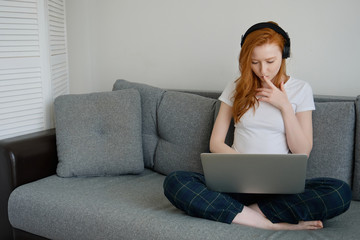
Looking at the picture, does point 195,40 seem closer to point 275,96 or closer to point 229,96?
point 229,96

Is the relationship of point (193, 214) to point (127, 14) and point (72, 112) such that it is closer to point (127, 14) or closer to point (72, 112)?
point (72, 112)

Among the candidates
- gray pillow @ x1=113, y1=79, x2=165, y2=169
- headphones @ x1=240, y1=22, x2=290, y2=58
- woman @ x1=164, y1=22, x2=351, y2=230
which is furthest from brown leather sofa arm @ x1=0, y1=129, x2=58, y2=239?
headphones @ x1=240, y1=22, x2=290, y2=58

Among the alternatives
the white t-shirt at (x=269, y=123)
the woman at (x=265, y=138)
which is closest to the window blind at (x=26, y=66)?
the woman at (x=265, y=138)

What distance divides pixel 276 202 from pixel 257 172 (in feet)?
0.67

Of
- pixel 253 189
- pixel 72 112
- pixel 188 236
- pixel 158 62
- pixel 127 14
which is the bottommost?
pixel 188 236

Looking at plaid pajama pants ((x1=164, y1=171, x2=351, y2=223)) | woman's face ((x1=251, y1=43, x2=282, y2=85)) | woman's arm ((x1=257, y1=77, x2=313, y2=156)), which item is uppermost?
woman's face ((x1=251, y1=43, x2=282, y2=85))

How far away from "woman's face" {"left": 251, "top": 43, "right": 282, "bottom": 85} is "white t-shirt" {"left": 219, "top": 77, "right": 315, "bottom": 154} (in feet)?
0.39

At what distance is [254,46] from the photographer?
1.72 meters

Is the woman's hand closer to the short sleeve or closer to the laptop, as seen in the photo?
the short sleeve

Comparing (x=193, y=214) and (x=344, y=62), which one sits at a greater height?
(x=344, y=62)

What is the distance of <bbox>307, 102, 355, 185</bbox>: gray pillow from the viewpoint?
1.82 metres

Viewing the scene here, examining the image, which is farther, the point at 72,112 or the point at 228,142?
the point at 72,112

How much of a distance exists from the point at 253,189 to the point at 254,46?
55cm

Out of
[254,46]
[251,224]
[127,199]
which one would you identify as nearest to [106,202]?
[127,199]
